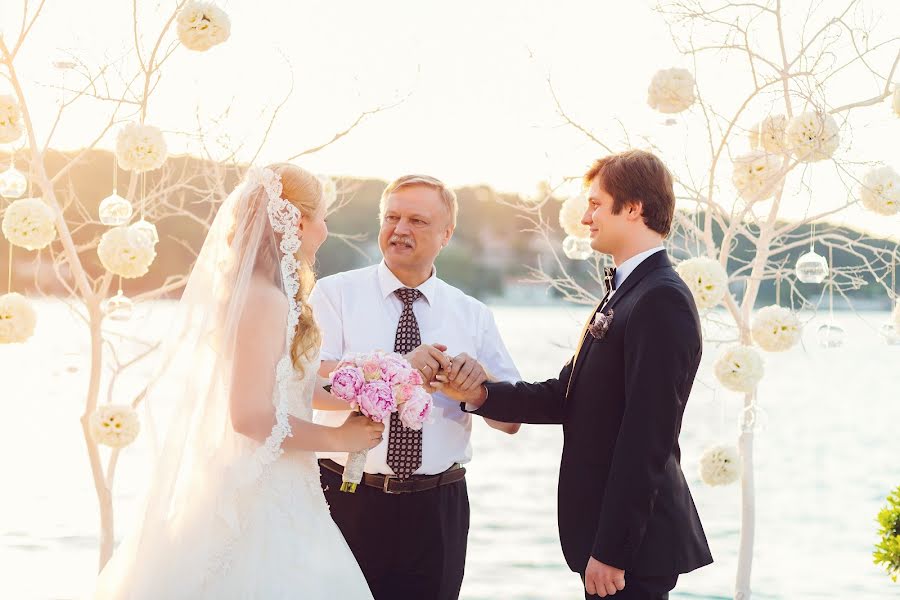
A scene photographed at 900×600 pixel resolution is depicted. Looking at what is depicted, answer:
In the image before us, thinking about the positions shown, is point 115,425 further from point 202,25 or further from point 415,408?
point 415,408

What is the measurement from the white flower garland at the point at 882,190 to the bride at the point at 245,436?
2457 mm

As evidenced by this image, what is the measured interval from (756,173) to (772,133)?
19 centimetres

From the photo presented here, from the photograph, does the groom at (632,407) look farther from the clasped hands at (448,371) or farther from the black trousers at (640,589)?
the clasped hands at (448,371)

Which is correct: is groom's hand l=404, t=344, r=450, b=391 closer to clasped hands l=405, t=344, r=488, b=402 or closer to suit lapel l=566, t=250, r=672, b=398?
clasped hands l=405, t=344, r=488, b=402

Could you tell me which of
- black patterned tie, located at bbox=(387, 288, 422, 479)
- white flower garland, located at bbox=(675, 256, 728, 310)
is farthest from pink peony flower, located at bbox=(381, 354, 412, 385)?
white flower garland, located at bbox=(675, 256, 728, 310)

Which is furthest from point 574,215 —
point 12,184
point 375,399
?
point 12,184

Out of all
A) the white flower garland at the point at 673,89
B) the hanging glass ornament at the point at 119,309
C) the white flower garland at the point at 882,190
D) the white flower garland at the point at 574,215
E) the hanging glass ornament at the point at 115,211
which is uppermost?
the white flower garland at the point at 673,89

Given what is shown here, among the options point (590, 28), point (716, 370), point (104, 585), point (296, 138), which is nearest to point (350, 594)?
point (104, 585)

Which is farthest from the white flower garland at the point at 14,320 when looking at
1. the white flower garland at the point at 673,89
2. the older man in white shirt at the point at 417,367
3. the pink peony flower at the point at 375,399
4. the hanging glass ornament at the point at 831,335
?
the hanging glass ornament at the point at 831,335

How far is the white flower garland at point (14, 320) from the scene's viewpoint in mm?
4062

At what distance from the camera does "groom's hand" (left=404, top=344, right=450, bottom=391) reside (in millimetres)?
3225

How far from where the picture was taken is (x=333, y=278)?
3535 mm

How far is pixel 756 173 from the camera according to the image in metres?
4.49

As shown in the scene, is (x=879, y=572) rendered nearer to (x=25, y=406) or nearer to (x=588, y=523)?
(x=588, y=523)
